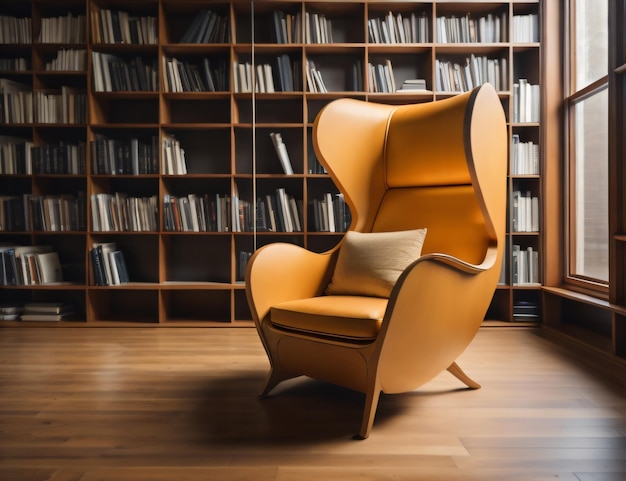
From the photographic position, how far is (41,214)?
3.99m

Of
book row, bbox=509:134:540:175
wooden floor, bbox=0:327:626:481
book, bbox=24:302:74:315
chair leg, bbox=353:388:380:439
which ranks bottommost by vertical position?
wooden floor, bbox=0:327:626:481

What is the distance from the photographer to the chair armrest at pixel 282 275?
7.49 feet

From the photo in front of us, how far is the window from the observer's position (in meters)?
3.35

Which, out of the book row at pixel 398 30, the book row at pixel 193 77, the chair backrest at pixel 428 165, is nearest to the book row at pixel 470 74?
the book row at pixel 398 30

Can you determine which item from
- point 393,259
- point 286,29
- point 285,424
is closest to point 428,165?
point 393,259

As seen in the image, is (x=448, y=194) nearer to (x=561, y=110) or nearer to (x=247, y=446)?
(x=247, y=446)

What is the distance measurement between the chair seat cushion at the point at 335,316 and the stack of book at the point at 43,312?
7.99 feet

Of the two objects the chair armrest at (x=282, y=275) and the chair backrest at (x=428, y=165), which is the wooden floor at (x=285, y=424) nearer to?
the chair armrest at (x=282, y=275)

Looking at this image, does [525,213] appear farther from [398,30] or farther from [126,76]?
[126,76]

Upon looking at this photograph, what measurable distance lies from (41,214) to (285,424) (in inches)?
113

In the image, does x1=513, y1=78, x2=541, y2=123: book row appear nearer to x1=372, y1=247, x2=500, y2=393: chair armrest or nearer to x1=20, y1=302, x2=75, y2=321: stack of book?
x1=372, y1=247, x2=500, y2=393: chair armrest

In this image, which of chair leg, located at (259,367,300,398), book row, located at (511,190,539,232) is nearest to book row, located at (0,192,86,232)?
chair leg, located at (259,367,300,398)

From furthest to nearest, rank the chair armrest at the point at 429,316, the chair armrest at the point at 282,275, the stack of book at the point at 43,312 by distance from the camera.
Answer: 1. the stack of book at the point at 43,312
2. the chair armrest at the point at 282,275
3. the chair armrest at the point at 429,316

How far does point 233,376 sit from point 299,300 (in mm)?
637
